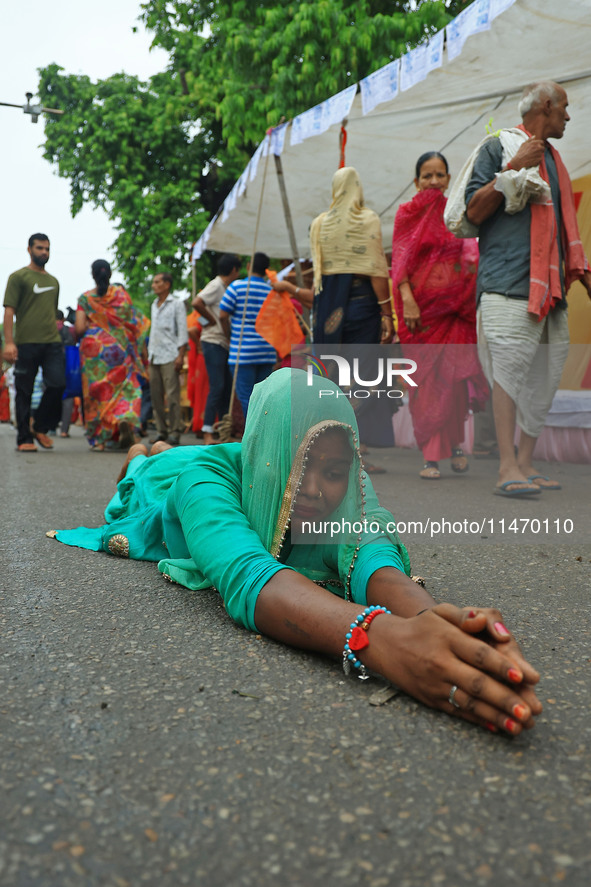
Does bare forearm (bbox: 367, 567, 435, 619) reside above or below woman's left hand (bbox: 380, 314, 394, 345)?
below

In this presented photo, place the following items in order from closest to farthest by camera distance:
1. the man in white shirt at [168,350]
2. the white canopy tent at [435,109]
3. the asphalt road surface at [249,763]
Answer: the asphalt road surface at [249,763]
the white canopy tent at [435,109]
the man in white shirt at [168,350]

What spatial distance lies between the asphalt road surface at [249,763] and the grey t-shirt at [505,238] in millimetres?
2465

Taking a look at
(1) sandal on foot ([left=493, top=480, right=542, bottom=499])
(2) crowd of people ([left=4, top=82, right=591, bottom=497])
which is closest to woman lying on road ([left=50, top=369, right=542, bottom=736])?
(1) sandal on foot ([left=493, top=480, right=542, bottom=499])

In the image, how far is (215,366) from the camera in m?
7.89

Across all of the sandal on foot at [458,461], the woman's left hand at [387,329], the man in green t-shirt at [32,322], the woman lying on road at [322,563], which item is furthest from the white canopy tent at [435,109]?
the woman lying on road at [322,563]

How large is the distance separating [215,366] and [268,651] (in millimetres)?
6203

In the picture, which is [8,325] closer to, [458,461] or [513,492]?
[458,461]

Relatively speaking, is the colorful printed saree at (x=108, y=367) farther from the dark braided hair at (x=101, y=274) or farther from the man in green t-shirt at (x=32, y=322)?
the man in green t-shirt at (x=32, y=322)

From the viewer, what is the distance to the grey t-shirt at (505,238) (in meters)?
4.39

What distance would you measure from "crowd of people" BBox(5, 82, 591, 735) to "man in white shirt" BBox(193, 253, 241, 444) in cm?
2

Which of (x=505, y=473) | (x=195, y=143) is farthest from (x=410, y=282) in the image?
(x=195, y=143)

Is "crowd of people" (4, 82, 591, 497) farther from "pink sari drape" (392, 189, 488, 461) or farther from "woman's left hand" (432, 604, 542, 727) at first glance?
"woman's left hand" (432, 604, 542, 727)

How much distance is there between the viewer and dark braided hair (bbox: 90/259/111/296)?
770 cm

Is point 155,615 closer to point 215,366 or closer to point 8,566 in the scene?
point 8,566
